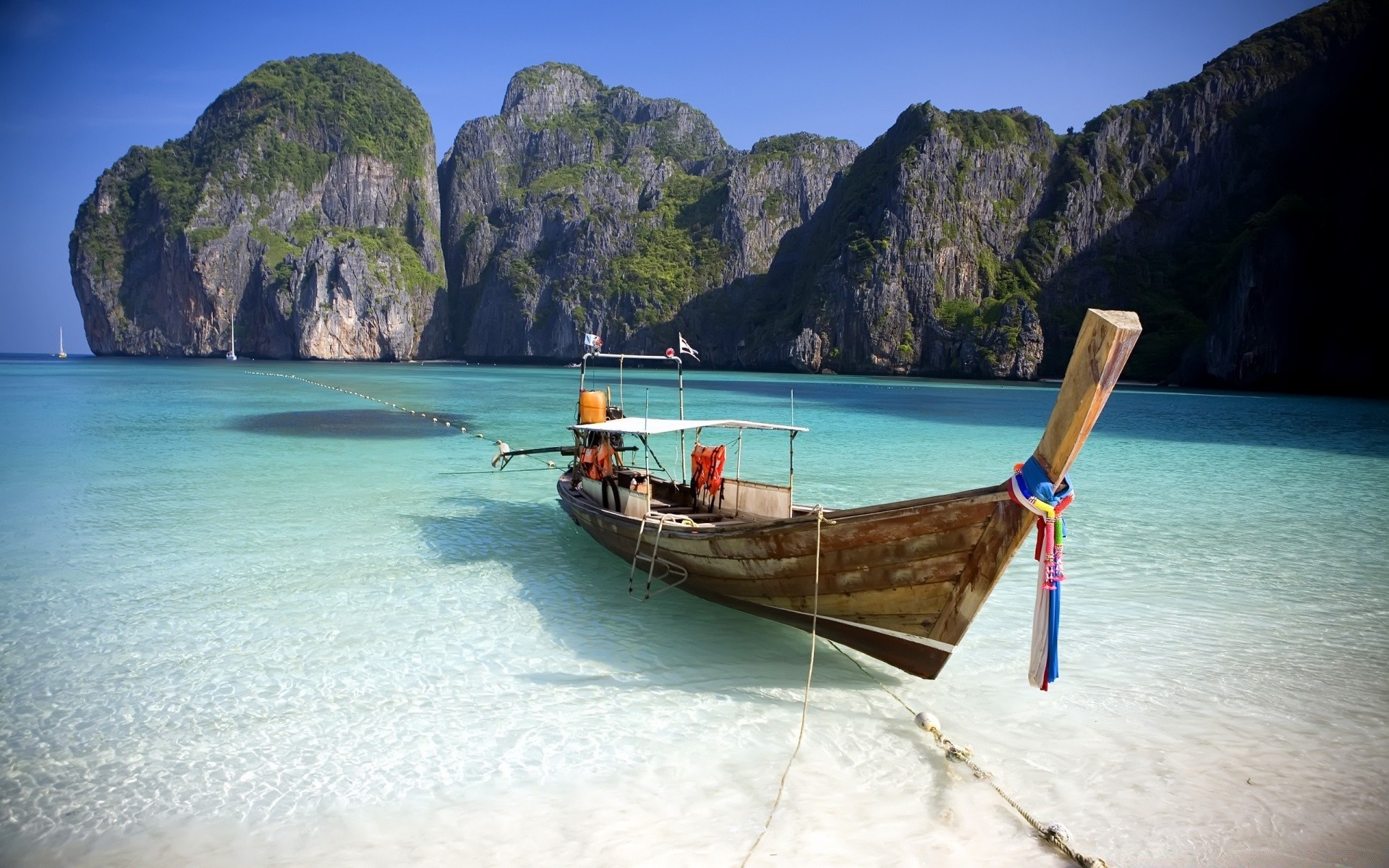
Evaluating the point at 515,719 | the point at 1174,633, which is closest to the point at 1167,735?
the point at 1174,633

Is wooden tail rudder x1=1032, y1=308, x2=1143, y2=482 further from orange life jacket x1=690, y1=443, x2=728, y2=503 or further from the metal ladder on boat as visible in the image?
orange life jacket x1=690, y1=443, x2=728, y2=503

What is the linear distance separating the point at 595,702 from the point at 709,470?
428cm

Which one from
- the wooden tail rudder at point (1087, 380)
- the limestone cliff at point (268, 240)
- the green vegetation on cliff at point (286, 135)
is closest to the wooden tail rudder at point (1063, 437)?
the wooden tail rudder at point (1087, 380)

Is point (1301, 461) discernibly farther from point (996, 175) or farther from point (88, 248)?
point (88, 248)

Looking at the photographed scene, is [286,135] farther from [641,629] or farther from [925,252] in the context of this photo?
[641,629]

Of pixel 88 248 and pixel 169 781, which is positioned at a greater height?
Answer: pixel 88 248

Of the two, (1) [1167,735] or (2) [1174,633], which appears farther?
(2) [1174,633]

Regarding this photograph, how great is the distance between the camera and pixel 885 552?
21.8 feet

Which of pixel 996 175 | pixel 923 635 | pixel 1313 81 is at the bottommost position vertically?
pixel 923 635

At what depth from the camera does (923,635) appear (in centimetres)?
670

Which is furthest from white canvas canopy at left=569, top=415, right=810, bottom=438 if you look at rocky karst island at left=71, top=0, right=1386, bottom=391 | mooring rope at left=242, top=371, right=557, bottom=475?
rocky karst island at left=71, top=0, right=1386, bottom=391

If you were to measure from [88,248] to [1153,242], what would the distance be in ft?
581

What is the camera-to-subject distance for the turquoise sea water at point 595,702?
515 cm

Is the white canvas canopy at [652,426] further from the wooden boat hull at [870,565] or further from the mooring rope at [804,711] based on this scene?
the mooring rope at [804,711]
